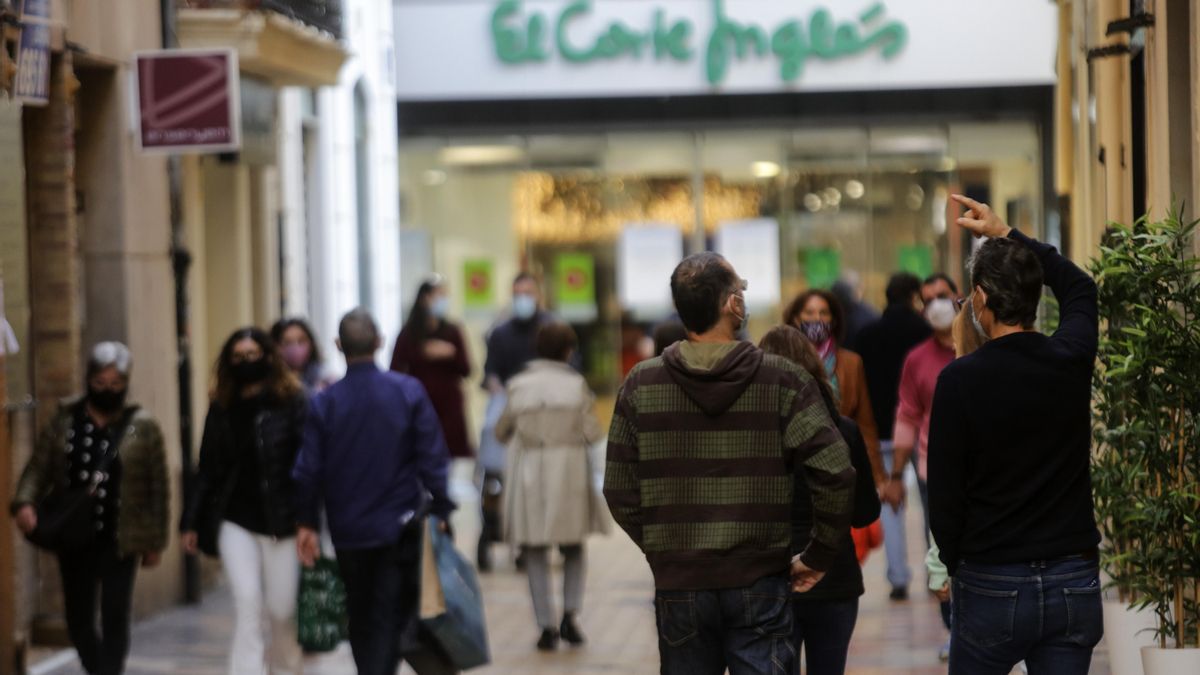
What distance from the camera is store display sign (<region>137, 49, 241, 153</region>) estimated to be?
13.2 m

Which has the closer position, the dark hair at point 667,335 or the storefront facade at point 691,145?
the dark hair at point 667,335

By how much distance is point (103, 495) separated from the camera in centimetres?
994

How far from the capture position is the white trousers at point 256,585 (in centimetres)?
970

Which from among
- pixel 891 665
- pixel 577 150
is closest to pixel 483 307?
pixel 577 150

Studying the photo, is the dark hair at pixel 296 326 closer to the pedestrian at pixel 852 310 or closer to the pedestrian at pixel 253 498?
the pedestrian at pixel 253 498

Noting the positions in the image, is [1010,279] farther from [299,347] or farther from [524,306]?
[524,306]

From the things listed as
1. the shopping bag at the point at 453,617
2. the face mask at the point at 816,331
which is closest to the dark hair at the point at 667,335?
the face mask at the point at 816,331

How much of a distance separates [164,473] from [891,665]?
12.5 feet

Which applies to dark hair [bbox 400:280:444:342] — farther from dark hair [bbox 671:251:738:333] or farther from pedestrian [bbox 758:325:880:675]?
dark hair [bbox 671:251:738:333]

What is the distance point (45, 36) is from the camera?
11.0 m

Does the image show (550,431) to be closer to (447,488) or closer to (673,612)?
(447,488)

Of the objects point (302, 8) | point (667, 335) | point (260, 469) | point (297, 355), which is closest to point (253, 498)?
point (260, 469)

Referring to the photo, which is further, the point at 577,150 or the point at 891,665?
the point at 577,150

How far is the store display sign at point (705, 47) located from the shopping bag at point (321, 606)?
48.6 ft
